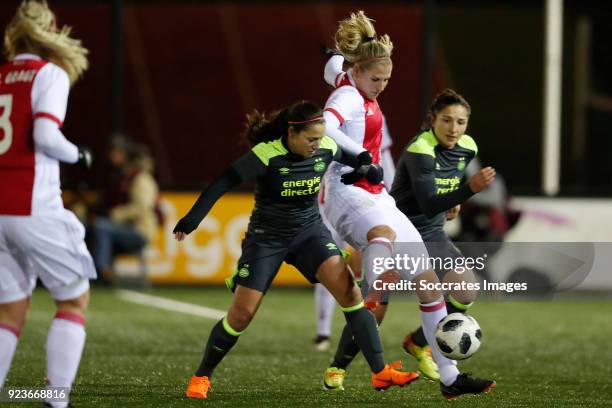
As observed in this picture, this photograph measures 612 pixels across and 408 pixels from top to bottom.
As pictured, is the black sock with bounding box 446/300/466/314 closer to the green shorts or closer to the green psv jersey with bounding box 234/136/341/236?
the green shorts

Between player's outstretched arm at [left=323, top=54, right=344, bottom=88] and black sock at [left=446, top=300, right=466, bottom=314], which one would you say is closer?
black sock at [left=446, top=300, right=466, bottom=314]

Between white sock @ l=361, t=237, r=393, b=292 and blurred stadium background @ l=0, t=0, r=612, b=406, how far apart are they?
141 centimetres

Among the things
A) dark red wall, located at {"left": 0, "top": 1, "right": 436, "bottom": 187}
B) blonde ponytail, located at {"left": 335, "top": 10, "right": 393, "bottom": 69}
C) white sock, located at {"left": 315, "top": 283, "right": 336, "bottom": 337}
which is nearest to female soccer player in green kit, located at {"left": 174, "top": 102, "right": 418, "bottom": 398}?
blonde ponytail, located at {"left": 335, "top": 10, "right": 393, "bottom": 69}

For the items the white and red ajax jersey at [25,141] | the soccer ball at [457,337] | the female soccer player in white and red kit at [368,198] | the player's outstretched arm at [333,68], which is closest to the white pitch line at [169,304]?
the player's outstretched arm at [333,68]

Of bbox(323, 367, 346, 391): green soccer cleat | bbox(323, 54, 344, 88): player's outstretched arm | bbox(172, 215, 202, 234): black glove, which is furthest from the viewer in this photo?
bbox(323, 54, 344, 88): player's outstretched arm

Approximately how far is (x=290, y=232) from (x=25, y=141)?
172 centimetres

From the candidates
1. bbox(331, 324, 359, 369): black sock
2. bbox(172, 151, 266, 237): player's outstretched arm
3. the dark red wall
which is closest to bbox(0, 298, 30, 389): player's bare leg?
bbox(172, 151, 266, 237): player's outstretched arm

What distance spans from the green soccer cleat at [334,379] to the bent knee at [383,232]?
818mm

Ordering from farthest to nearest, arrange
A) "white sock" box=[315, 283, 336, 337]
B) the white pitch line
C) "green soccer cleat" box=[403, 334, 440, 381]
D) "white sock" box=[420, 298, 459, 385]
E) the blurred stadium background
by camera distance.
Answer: the white pitch line → the blurred stadium background → "white sock" box=[315, 283, 336, 337] → "green soccer cleat" box=[403, 334, 440, 381] → "white sock" box=[420, 298, 459, 385]

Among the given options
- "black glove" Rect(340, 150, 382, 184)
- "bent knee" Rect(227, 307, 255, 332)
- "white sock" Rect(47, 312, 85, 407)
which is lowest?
"bent knee" Rect(227, 307, 255, 332)

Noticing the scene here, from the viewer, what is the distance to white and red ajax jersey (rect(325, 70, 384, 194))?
754 centimetres

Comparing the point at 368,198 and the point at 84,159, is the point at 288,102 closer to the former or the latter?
the point at 368,198

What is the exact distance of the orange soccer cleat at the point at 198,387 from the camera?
725 centimetres

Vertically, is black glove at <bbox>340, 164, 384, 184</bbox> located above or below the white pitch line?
above
